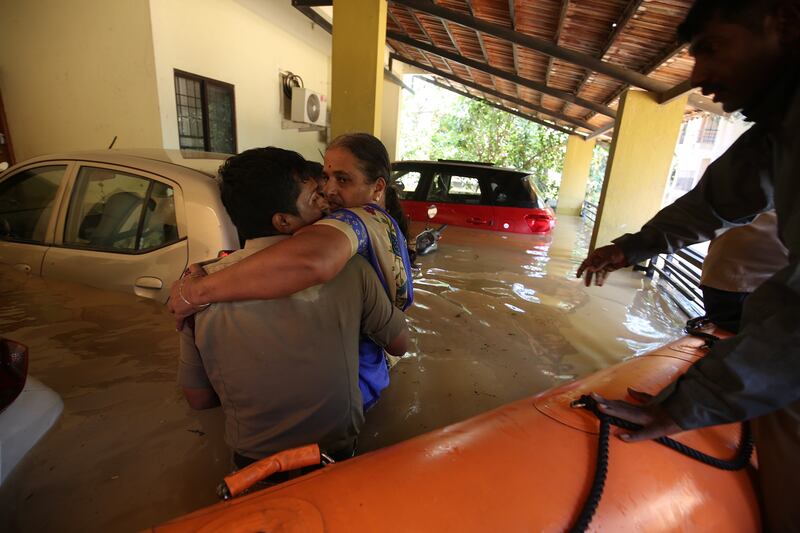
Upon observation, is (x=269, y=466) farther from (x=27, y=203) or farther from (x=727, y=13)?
(x=27, y=203)

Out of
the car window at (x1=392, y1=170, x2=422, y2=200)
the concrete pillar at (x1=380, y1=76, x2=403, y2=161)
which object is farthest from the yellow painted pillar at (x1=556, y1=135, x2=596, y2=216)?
the car window at (x1=392, y1=170, x2=422, y2=200)

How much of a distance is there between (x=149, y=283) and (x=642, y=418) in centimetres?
264

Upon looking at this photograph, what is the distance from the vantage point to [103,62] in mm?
5000

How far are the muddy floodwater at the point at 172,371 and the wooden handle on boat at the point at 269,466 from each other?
0.97 meters

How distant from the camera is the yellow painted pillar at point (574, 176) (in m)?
12.8

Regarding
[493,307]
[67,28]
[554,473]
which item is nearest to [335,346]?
[554,473]

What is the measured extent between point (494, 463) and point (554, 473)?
0.47 feet

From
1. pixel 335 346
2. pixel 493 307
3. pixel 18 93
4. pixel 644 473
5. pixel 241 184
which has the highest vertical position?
pixel 18 93

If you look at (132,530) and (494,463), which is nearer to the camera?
(494,463)

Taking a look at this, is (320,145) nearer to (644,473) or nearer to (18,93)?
(18,93)

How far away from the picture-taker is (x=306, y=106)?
7.96 metres

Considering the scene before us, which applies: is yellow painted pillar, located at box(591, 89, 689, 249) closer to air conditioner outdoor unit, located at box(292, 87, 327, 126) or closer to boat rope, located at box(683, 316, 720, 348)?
boat rope, located at box(683, 316, 720, 348)

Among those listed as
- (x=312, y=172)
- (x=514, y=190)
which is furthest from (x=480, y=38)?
(x=312, y=172)

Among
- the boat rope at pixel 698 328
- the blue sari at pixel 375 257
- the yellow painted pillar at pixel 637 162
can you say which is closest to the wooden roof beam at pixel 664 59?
the yellow painted pillar at pixel 637 162
